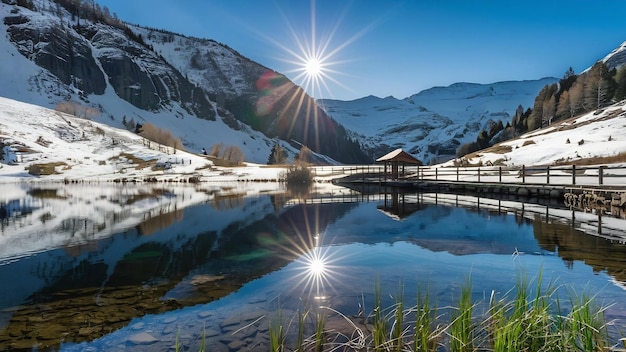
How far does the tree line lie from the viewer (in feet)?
296

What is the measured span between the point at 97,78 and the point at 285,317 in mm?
200028

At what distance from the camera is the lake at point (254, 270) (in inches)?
250

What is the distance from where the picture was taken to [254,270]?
9.90m

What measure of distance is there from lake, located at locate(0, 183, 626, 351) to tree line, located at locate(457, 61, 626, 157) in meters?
93.4

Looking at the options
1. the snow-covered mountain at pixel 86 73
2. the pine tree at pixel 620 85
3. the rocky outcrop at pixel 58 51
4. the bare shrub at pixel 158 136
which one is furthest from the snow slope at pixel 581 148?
the rocky outcrop at pixel 58 51

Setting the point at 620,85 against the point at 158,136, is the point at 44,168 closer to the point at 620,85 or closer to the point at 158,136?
the point at 158,136

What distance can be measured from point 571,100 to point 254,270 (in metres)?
113

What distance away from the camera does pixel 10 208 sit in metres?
25.2

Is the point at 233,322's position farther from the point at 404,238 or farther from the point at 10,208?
the point at 10,208

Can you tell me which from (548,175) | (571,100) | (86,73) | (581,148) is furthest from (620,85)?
(86,73)

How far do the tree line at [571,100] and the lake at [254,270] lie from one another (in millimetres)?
Answer: 93398

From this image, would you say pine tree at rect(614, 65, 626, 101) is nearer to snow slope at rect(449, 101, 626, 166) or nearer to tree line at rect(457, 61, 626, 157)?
tree line at rect(457, 61, 626, 157)

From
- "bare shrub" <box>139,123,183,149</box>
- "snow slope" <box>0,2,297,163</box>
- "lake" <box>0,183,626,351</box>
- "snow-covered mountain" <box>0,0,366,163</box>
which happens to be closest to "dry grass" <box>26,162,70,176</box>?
"bare shrub" <box>139,123,183,149</box>

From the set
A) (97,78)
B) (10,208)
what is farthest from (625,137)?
(97,78)
